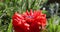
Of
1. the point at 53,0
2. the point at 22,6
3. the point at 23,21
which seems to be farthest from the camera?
the point at 53,0

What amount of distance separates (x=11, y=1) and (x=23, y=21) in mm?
297

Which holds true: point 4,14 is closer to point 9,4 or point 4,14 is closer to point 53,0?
point 9,4

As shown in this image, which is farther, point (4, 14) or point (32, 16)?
point (4, 14)

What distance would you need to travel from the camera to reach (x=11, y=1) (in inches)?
42.3

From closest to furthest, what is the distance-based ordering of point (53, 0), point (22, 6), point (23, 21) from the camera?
1. point (23, 21)
2. point (22, 6)
3. point (53, 0)

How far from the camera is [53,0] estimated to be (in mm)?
2521

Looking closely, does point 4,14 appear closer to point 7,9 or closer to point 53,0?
point 7,9

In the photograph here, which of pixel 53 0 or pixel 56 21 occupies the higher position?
pixel 56 21

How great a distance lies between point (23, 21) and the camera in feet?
2.61

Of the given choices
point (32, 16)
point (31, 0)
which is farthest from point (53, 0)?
point (32, 16)

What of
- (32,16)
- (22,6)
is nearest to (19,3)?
(22,6)

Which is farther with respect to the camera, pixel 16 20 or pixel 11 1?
pixel 11 1

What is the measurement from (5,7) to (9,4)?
0.02m

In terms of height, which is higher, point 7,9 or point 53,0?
point 7,9
